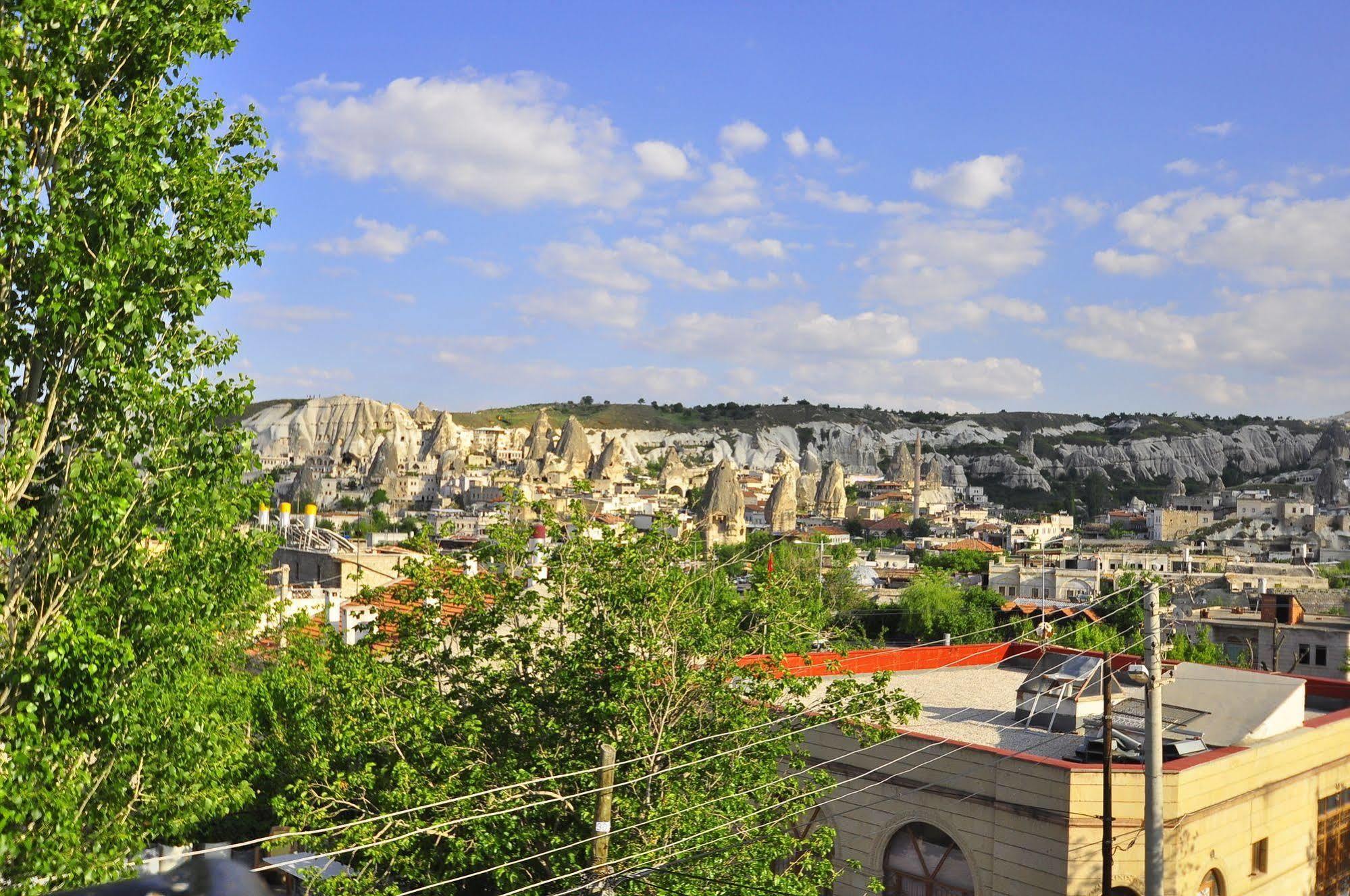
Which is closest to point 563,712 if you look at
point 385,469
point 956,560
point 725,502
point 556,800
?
point 556,800

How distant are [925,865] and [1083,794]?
2.93 metres

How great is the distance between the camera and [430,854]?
1185cm

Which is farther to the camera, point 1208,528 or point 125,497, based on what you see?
point 1208,528

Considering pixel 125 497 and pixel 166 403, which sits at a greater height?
pixel 166 403

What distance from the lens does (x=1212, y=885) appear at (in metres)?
16.0

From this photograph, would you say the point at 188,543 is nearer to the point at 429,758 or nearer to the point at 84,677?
the point at 84,677

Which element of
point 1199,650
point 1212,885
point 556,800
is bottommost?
point 1199,650

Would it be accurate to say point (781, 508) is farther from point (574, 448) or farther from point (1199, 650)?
point (1199, 650)

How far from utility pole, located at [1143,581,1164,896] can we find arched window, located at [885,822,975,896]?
15.1 feet

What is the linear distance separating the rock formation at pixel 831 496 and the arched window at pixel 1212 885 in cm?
14763

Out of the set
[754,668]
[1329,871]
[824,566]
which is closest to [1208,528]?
[824,566]

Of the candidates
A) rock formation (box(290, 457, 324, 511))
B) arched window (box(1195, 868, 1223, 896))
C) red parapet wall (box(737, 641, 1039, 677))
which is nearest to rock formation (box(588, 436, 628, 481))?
rock formation (box(290, 457, 324, 511))

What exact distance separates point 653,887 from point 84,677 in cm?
583

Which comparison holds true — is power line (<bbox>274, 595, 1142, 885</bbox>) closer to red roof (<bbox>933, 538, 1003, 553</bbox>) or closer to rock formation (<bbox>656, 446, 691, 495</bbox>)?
red roof (<bbox>933, 538, 1003, 553</bbox>)
